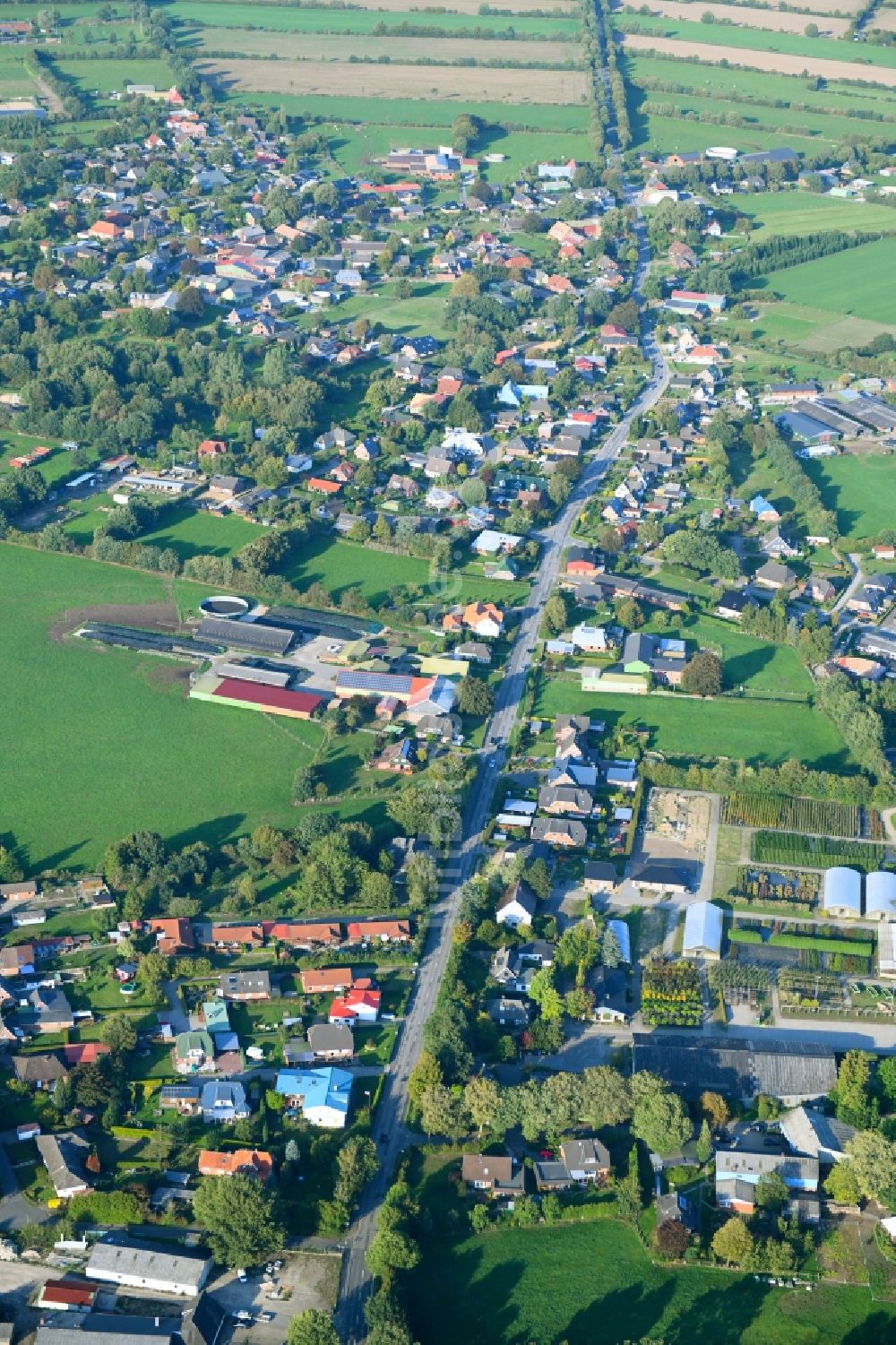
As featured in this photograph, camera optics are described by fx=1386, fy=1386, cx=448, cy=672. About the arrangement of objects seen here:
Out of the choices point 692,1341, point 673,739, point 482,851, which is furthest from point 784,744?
point 692,1341

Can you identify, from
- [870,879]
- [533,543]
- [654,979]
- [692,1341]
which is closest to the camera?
[692,1341]

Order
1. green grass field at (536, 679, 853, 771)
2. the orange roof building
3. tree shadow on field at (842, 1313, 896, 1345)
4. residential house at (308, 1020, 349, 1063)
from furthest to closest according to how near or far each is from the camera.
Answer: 1. green grass field at (536, 679, 853, 771)
2. the orange roof building
3. residential house at (308, 1020, 349, 1063)
4. tree shadow on field at (842, 1313, 896, 1345)

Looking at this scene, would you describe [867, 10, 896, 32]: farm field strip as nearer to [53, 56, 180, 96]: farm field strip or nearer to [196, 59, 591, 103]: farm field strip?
[196, 59, 591, 103]: farm field strip

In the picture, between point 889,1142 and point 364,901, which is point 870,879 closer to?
point 889,1142

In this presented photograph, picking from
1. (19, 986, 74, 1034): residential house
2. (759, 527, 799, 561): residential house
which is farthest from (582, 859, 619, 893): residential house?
(759, 527, 799, 561): residential house

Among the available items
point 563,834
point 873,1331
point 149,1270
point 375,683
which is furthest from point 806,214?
point 149,1270

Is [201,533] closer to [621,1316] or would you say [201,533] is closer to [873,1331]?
[621,1316]

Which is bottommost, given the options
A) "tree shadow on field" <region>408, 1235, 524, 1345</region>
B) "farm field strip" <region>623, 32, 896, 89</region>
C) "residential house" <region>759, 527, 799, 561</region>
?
"tree shadow on field" <region>408, 1235, 524, 1345</region>
